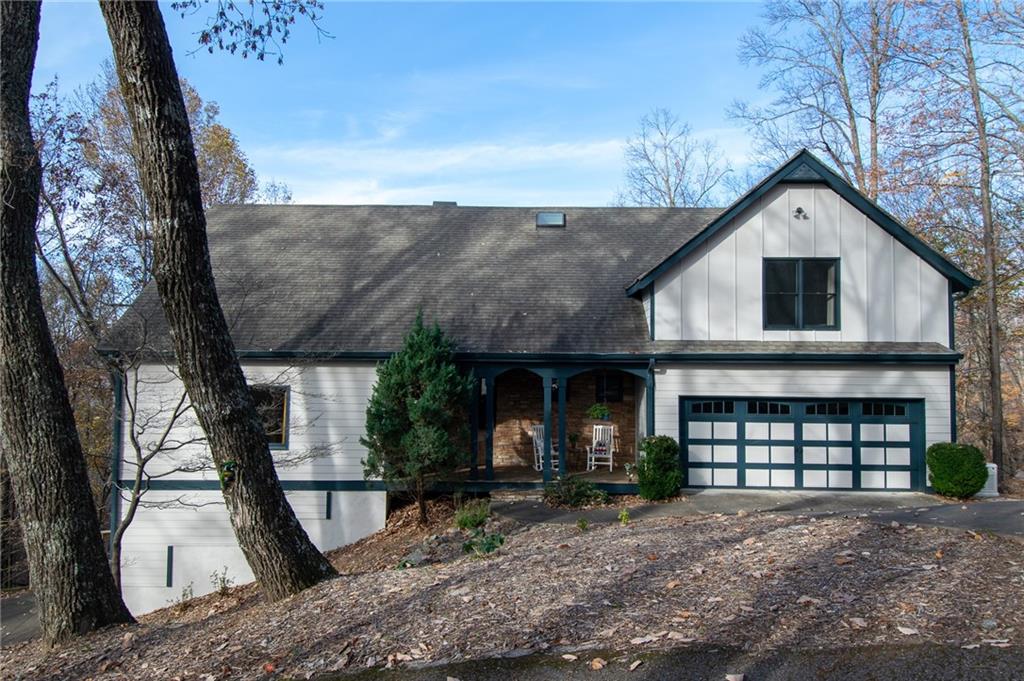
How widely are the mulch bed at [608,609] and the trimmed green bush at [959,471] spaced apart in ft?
16.5

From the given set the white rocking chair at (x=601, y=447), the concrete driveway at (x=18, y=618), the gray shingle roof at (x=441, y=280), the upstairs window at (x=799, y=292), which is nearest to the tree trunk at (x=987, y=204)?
the gray shingle roof at (x=441, y=280)

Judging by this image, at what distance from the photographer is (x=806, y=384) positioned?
13.8m

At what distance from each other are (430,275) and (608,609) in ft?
36.7

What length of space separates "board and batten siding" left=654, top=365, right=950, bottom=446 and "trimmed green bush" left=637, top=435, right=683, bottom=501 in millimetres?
733

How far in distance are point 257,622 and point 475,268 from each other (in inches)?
424

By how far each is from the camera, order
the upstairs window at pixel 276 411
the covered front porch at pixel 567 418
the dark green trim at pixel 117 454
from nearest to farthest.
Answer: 1. the dark green trim at pixel 117 454
2. the upstairs window at pixel 276 411
3. the covered front porch at pixel 567 418

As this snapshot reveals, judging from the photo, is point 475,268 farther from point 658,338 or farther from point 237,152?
point 237,152

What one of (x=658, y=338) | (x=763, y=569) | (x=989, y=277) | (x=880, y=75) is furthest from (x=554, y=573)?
(x=880, y=75)

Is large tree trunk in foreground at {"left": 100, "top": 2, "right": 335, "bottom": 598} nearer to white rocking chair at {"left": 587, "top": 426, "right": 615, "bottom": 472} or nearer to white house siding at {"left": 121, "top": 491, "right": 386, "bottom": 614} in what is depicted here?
white house siding at {"left": 121, "top": 491, "right": 386, "bottom": 614}

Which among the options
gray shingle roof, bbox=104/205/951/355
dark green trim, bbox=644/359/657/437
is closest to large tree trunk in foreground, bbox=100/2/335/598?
gray shingle roof, bbox=104/205/951/355

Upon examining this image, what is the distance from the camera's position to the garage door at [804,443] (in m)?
13.8

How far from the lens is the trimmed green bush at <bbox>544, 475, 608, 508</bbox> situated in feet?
42.7

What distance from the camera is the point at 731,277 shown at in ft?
46.3

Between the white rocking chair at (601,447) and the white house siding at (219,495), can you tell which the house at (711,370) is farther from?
the white rocking chair at (601,447)
